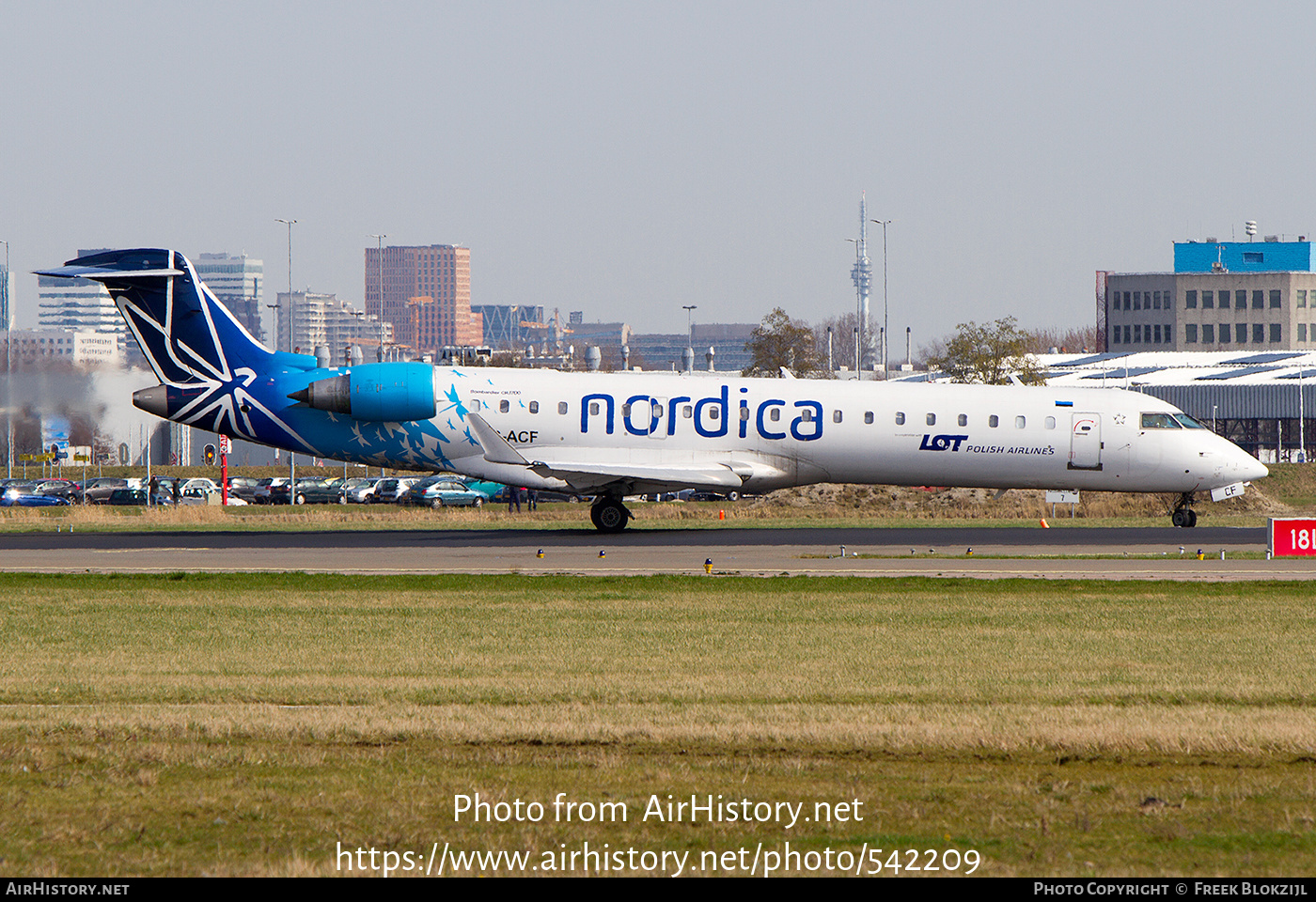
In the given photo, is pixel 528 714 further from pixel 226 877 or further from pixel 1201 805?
pixel 1201 805

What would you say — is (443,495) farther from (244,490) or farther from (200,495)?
(244,490)

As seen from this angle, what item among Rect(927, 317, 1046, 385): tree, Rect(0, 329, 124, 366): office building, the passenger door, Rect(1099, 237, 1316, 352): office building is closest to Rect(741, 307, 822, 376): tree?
Rect(927, 317, 1046, 385): tree

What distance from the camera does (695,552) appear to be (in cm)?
2961

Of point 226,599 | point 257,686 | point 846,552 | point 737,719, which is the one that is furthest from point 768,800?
point 846,552

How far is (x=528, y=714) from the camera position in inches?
497

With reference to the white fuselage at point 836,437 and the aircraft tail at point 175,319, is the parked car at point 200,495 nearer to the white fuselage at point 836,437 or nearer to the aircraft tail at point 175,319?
the aircraft tail at point 175,319

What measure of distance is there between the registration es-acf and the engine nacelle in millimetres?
18811

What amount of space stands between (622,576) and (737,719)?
40.6 feet

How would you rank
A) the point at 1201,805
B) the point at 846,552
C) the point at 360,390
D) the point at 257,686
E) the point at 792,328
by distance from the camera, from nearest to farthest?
the point at 1201,805, the point at 257,686, the point at 846,552, the point at 360,390, the point at 792,328

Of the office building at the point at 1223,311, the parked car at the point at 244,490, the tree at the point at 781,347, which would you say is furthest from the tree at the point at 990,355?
the office building at the point at 1223,311

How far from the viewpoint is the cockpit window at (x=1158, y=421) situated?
115 ft

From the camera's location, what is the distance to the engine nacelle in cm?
3412

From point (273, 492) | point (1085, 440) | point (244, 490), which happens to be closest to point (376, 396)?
point (1085, 440)
